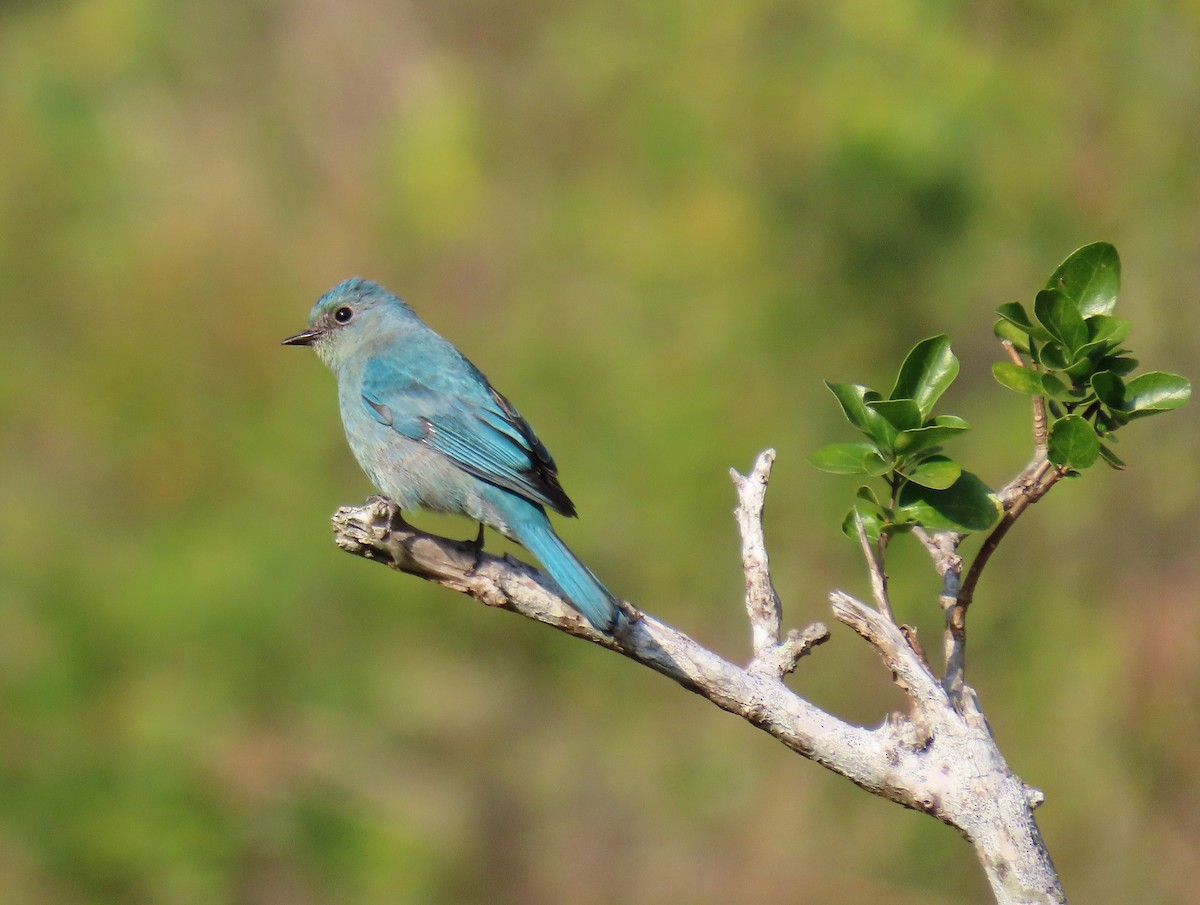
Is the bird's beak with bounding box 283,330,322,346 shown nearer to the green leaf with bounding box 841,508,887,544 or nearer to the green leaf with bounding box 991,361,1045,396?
the green leaf with bounding box 841,508,887,544

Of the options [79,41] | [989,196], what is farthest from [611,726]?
[79,41]

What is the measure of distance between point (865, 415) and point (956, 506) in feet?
0.87

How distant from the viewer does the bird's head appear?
5.42 meters

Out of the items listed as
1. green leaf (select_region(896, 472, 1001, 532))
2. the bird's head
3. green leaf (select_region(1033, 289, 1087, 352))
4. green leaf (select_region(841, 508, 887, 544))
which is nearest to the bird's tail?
green leaf (select_region(841, 508, 887, 544))

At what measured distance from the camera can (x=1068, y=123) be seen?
7293 mm

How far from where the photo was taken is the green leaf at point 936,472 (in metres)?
2.59

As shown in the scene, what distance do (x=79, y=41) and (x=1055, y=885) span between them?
10.9 m

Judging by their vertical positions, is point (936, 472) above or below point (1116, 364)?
below

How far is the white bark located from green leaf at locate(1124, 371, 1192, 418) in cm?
58

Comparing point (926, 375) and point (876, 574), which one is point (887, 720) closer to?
point (876, 574)

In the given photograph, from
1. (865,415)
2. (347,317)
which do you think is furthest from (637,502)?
(865,415)

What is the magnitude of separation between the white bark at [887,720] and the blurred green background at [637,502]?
11.4ft

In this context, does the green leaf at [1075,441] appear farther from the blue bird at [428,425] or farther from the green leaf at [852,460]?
the blue bird at [428,425]

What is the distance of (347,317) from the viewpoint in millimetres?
→ 5488
